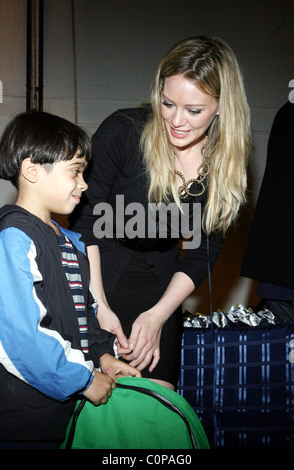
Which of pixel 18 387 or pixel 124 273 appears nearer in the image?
pixel 18 387

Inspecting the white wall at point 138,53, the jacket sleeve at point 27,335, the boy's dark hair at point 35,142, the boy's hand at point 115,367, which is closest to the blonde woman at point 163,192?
the boy's hand at point 115,367

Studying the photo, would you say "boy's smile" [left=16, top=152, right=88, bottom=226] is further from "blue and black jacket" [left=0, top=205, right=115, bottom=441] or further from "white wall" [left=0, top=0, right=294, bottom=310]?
"white wall" [left=0, top=0, right=294, bottom=310]

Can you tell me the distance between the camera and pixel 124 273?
65.8 inches

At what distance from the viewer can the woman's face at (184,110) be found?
151 centimetres

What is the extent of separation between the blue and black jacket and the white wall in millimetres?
2229

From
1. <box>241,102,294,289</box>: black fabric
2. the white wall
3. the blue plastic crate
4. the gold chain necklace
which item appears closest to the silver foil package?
the blue plastic crate

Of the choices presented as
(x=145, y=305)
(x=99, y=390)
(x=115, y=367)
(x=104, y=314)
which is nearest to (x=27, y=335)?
(x=99, y=390)

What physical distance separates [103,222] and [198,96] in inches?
19.7

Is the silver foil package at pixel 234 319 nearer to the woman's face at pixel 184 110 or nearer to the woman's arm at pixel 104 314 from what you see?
the woman's arm at pixel 104 314

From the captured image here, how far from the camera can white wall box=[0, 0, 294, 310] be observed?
330 centimetres

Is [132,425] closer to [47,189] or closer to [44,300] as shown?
[44,300]

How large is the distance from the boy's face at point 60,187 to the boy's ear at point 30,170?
0.02 meters
